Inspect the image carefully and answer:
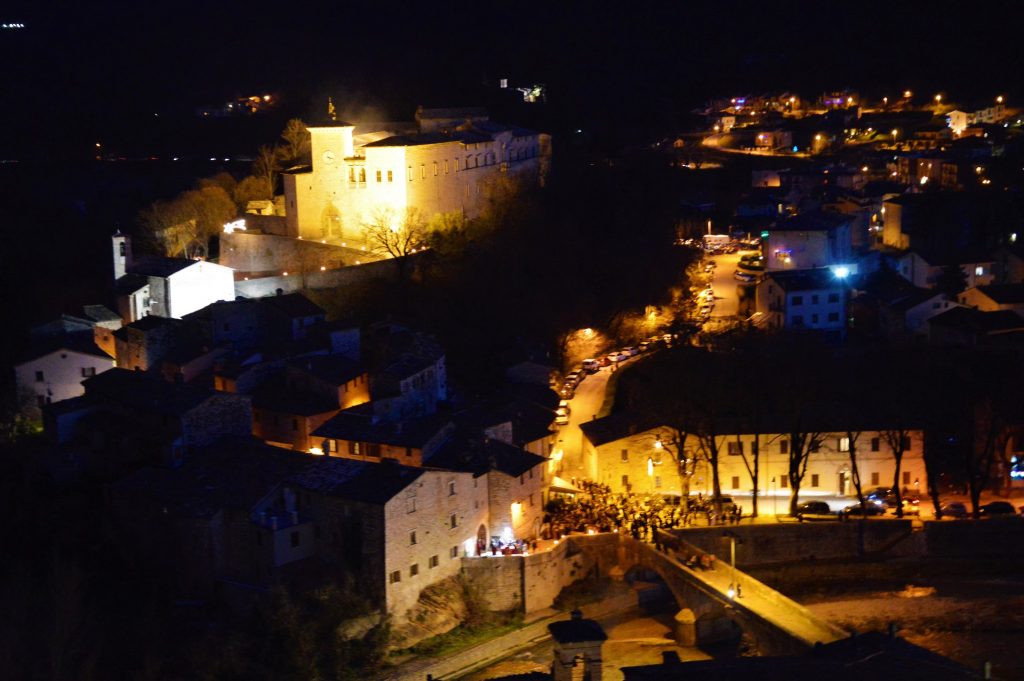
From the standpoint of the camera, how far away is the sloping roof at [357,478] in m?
20.2

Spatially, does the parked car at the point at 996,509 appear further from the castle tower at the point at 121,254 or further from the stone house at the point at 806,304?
the castle tower at the point at 121,254

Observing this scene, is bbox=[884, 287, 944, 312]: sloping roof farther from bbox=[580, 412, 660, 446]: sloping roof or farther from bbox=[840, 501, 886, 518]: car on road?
bbox=[580, 412, 660, 446]: sloping roof

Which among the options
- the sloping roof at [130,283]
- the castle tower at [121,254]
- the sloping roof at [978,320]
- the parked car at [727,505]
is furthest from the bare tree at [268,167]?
the sloping roof at [978,320]

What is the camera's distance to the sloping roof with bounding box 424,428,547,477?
71.8ft

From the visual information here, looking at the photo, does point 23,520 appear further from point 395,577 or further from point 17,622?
point 395,577

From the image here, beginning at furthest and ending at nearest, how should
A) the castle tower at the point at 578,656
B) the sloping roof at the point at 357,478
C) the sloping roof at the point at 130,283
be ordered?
the sloping roof at the point at 130,283
the sloping roof at the point at 357,478
the castle tower at the point at 578,656

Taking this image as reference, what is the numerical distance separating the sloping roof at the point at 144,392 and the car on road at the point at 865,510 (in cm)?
1114

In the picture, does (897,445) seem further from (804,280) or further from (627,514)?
(804,280)

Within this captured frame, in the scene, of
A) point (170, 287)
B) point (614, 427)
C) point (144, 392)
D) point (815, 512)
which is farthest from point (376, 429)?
point (815, 512)

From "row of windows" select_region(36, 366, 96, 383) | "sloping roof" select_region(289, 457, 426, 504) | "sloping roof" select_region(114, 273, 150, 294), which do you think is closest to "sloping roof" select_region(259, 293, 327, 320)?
"sloping roof" select_region(114, 273, 150, 294)

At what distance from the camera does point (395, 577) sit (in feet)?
66.8

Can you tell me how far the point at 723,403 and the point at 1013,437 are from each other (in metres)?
5.51

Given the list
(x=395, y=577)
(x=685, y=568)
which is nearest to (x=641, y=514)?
(x=685, y=568)

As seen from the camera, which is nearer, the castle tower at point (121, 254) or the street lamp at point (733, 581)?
the street lamp at point (733, 581)
